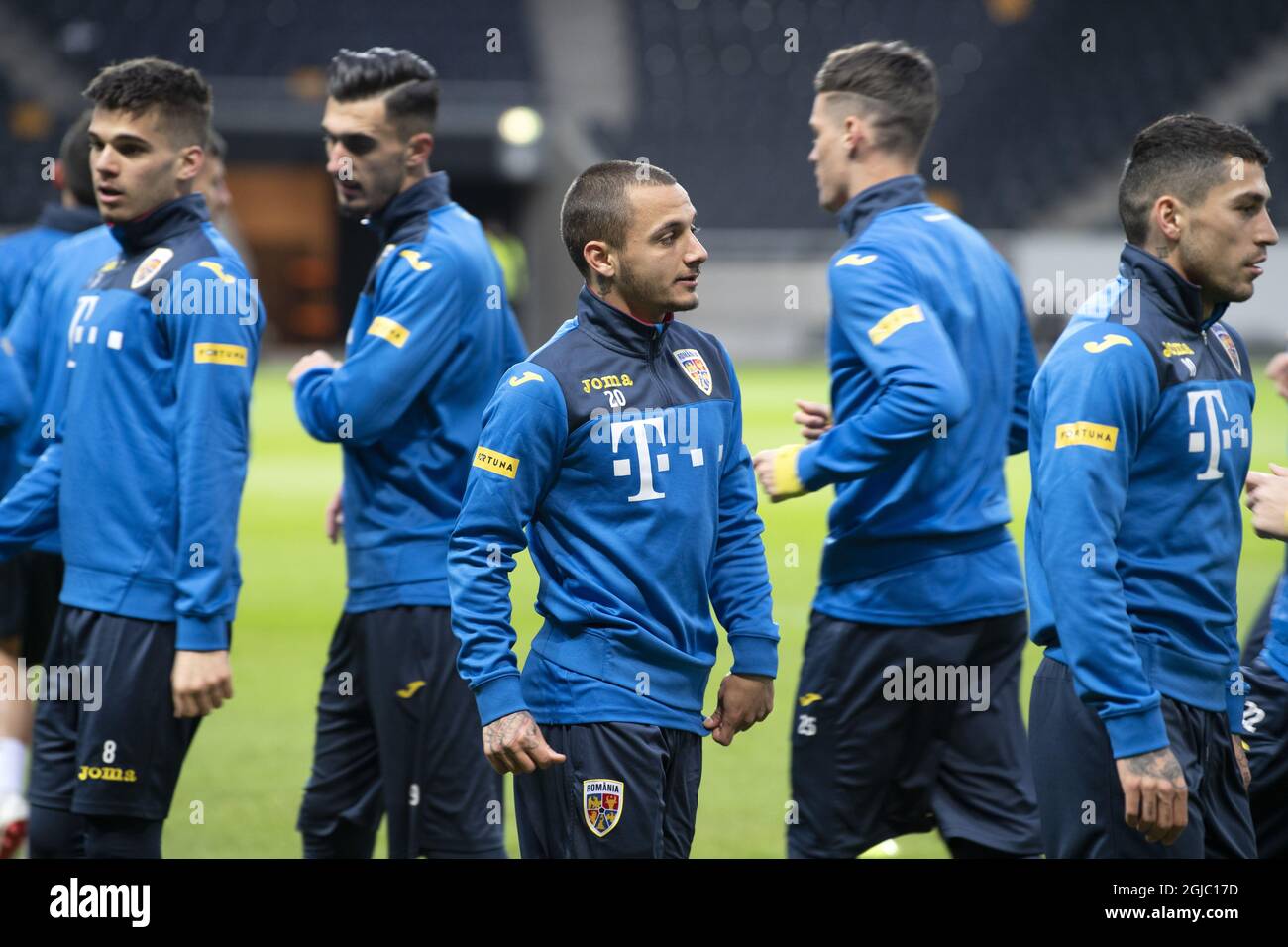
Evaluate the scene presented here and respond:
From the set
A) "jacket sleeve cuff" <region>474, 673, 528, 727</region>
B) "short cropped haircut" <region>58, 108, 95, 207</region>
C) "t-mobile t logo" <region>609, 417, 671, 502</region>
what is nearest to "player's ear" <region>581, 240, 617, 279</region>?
"t-mobile t logo" <region>609, 417, 671, 502</region>

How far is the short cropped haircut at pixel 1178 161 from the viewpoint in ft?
10.0

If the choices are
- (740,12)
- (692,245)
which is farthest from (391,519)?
(740,12)

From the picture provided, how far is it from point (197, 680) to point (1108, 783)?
2.03m

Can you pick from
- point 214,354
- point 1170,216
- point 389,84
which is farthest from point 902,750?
point 389,84

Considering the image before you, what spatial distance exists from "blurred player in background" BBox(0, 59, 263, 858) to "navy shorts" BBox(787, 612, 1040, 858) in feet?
4.86

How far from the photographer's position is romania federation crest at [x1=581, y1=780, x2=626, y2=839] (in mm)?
2957

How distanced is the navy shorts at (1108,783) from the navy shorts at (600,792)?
0.76 meters

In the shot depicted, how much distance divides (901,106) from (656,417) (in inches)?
57.4

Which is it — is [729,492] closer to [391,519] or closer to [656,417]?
[656,417]

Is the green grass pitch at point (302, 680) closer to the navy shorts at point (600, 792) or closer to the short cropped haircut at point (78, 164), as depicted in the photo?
the navy shorts at point (600, 792)

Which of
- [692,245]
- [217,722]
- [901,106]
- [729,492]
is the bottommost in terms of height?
[217,722]

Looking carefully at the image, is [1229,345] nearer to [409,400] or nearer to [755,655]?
[755,655]
